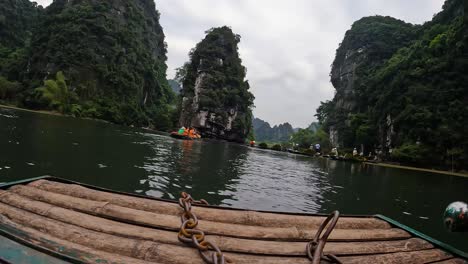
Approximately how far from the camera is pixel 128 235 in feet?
8.69

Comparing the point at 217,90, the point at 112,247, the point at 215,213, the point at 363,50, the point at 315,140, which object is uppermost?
the point at 363,50

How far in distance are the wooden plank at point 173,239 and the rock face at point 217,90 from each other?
68.0 m

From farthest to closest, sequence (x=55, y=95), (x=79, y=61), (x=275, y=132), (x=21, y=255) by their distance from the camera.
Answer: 1. (x=275, y=132)
2. (x=79, y=61)
3. (x=55, y=95)
4. (x=21, y=255)

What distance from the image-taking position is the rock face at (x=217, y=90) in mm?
71938

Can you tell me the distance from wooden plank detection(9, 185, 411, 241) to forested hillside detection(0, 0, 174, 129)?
57.4 meters

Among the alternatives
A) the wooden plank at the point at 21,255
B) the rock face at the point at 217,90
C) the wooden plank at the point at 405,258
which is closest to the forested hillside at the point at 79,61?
the rock face at the point at 217,90

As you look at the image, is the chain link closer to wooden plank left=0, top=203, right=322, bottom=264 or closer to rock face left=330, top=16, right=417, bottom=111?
wooden plank left=0, top=203, right=322, bottom=264

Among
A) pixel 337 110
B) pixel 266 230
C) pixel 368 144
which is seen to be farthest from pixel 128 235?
pixel 337 110

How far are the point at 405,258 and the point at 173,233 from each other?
2.38 m

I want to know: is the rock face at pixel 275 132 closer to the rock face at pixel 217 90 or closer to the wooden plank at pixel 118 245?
the rock face at pixel 217 90

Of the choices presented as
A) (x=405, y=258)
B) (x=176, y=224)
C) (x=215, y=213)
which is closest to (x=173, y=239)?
(x=176, y=224)

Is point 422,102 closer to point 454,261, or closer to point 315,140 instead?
point 315,140

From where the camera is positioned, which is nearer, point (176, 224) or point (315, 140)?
point (176, 224)

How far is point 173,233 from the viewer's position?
110 inches
